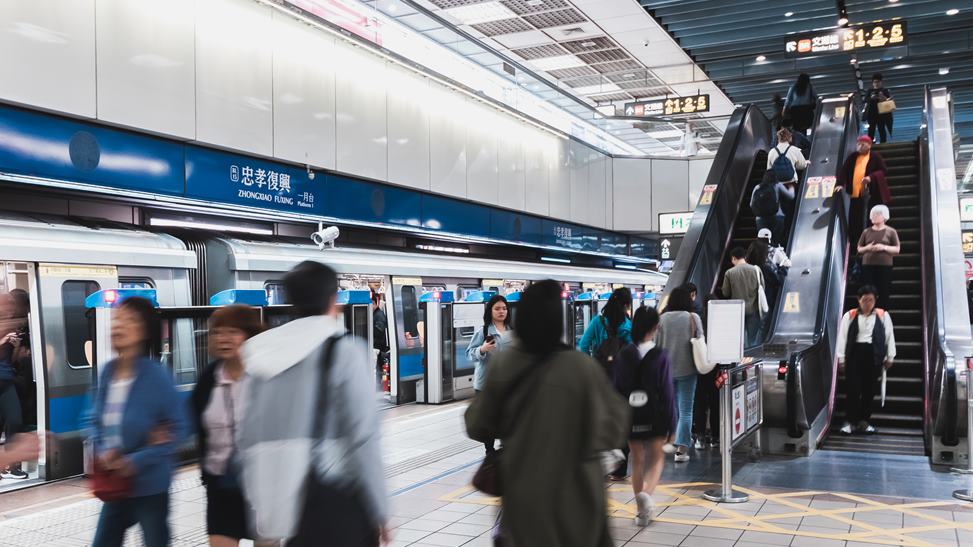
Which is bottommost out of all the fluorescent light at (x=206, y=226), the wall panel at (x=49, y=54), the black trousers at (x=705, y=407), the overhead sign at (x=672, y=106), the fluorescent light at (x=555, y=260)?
the black trousers at (x=705, y=407)

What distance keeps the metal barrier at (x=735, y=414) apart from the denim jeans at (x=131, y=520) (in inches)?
160

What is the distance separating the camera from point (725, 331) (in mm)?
6234

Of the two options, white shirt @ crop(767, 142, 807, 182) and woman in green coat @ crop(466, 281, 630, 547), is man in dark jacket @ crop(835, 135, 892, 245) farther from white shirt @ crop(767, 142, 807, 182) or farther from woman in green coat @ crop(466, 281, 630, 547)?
woman in green coat @ crop(466, 281, 630, 547)

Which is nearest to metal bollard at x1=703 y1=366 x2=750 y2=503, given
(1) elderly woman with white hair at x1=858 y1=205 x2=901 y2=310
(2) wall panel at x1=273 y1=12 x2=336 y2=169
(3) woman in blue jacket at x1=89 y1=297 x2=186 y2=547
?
(1) elderly woman with white hair at x1=858 y1=205 x2=901 y2=310

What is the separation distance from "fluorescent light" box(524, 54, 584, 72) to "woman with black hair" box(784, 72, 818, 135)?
18.2 ft

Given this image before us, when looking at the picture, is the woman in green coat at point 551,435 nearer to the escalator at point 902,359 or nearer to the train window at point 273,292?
the escalator at point 902,359

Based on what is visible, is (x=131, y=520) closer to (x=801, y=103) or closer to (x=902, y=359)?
(x=902, y=359)

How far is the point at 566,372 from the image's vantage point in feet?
8.69

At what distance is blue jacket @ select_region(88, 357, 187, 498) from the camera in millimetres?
3289

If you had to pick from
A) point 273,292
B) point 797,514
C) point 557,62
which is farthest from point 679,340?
point 557,62

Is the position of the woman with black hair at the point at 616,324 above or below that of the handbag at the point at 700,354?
above

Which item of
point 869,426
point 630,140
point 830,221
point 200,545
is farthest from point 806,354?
point 630,140

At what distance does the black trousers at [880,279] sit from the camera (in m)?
9.16

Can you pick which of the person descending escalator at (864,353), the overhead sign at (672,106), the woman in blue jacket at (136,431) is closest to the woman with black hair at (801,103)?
the overhead sign at (672,106)
